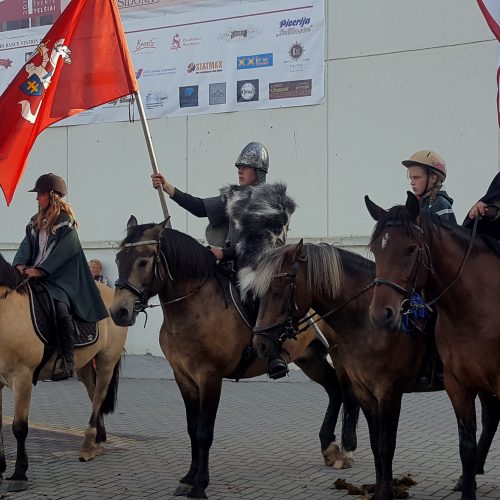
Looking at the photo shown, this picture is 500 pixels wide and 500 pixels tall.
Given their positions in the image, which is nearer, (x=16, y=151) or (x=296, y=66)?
→ (x=16, y=151)

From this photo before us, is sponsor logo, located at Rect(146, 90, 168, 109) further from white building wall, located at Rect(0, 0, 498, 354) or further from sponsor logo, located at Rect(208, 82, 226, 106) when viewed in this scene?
sponsor logo, located at Rect(208, 82, 226, 106)

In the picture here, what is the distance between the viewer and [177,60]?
52.0 ft

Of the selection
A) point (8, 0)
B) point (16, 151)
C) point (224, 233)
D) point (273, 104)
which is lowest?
point (224, 233)

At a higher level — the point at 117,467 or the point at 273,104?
the point at 273,104

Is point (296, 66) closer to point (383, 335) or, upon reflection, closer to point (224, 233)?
point (224, 233)

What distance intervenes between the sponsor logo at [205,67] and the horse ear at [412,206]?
1067cm

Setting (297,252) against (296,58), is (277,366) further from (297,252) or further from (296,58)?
(296,58)

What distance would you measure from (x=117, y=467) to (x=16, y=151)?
3.01m

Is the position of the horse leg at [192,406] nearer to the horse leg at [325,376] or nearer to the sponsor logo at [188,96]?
the horse leg at [325,376]

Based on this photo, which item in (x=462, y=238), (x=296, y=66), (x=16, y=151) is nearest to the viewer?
(x=462, y=238)

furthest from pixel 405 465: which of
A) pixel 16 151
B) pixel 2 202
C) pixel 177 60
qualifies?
pixel 2 202

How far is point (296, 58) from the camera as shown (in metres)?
14.7

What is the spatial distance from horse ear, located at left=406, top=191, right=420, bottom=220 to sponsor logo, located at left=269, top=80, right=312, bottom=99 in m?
9.60

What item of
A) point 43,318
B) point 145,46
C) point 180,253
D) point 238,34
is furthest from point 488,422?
point 145,46
